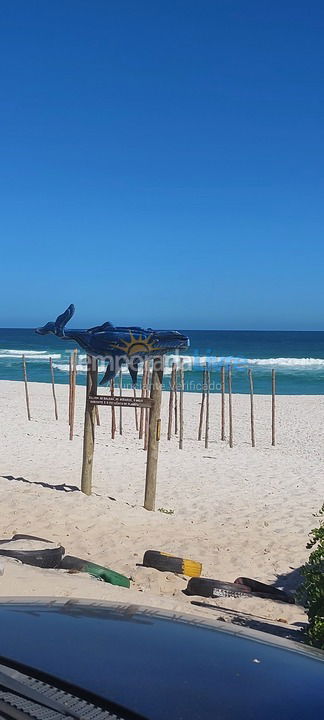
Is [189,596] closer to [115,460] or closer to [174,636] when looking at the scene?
[174,636]

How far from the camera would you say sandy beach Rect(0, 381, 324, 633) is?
17.0 feet

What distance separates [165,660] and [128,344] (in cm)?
713

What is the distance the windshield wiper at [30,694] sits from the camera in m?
1.50

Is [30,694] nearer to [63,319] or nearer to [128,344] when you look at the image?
[128,344]

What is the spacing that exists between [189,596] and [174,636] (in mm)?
3668

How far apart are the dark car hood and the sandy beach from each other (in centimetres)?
225

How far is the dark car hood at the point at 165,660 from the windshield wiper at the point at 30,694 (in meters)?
0.10

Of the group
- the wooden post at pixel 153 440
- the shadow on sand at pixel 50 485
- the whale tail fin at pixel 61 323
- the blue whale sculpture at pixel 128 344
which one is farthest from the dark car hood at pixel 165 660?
the whale tail fin at pixel 61 323

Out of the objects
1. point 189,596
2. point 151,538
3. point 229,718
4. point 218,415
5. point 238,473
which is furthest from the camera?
point 218,415

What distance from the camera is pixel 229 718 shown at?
4.98 feet

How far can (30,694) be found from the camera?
1.57 metres

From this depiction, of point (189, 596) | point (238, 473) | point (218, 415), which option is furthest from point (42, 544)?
point (218, 415)

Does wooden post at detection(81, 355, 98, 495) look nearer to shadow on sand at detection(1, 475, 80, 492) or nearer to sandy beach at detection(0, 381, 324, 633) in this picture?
sandy beach at detection(0, 381, 324, 633)

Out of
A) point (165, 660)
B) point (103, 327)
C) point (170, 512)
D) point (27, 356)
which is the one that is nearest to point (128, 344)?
point (103, 327)
